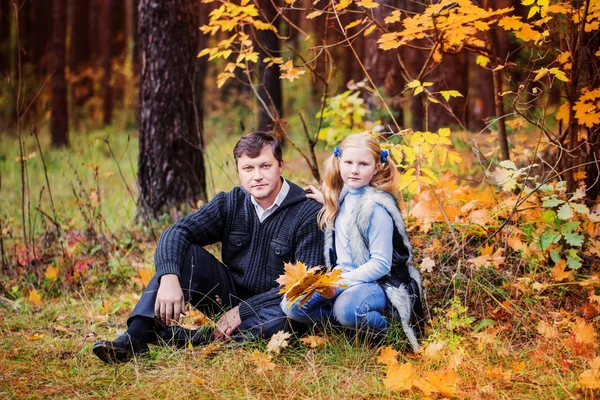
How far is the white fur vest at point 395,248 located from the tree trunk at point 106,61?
56.5 feet

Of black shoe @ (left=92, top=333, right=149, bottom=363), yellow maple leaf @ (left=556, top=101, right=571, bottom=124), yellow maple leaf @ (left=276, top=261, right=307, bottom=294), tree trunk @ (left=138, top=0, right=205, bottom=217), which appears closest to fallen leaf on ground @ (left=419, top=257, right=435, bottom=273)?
yellow maple leaf @ (left=276, top=261, right=307, bottom=294)

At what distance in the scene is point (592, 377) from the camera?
250 cm

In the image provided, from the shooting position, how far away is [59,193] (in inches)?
336

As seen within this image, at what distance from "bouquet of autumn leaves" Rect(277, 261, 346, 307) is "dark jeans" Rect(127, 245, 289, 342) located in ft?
1.23

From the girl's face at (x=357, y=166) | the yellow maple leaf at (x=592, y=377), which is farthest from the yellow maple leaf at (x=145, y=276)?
the yellow maple leaf at (x=592, y=377)

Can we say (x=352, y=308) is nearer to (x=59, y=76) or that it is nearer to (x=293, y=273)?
(x=293, y=273)

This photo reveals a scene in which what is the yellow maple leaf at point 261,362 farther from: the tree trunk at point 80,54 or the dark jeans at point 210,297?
the tree trunk at point 80,54

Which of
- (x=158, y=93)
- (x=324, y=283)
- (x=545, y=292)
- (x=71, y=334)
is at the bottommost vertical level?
(x=71, y=334)

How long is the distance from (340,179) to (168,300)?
3.71 feet

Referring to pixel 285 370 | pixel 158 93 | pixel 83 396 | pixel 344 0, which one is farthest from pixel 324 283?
pixel 158 93

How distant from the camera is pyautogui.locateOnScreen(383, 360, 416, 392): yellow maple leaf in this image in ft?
8.72

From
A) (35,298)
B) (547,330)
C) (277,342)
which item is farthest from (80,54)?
(547,330)

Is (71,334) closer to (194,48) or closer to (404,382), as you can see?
(404,382)

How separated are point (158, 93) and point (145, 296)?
3.13 meters
